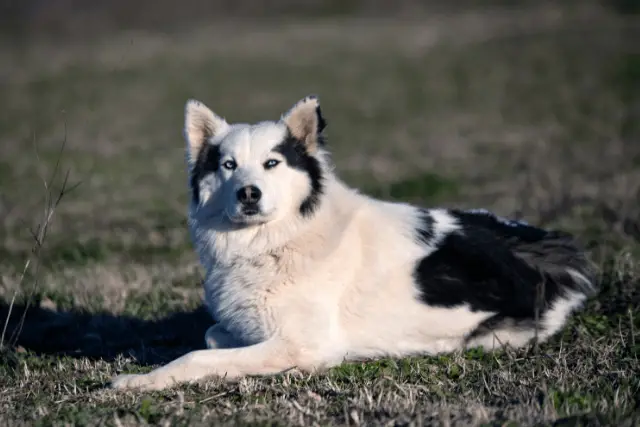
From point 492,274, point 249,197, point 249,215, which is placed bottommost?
point 492,274

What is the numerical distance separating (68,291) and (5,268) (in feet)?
7.22

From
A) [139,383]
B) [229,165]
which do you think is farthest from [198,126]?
[139,383]

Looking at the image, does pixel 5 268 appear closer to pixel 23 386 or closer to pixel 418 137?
pixel 23 386

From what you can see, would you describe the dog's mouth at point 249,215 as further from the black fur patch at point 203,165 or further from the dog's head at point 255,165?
the black fur patch at point 203,165

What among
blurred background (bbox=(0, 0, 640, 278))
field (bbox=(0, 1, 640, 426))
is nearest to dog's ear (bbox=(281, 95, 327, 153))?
field (bbox=(0, 1, 640, 426))

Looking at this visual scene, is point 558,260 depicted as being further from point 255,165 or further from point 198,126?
point 198,126

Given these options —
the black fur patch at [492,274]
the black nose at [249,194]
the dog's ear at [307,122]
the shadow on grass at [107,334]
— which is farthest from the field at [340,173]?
the dog's ear at [307,122]

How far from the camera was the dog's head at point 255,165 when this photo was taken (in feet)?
19.4

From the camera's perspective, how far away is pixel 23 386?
596cm

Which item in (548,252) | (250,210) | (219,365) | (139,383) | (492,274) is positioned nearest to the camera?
(139,383)

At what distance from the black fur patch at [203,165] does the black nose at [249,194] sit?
414 mm

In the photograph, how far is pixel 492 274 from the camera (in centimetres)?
634

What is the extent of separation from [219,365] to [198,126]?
180cm

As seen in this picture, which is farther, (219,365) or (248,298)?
(248,298)
